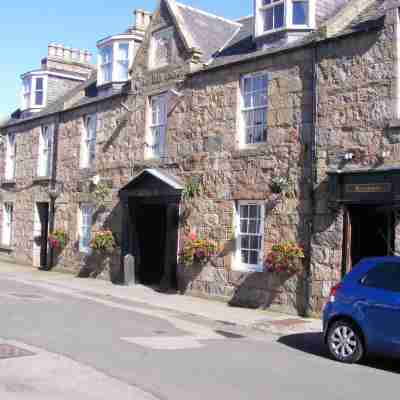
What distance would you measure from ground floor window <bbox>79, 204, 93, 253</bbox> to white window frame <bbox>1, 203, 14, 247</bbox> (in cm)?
603

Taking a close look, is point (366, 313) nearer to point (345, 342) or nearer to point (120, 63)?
point (345, 342)

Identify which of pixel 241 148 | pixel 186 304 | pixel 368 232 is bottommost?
pixel 186 304

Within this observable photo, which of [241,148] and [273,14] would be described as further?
[273,14]

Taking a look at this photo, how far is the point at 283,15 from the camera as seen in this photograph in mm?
15133

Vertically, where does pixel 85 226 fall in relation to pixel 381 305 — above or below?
above

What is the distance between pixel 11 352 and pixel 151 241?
1088 cm

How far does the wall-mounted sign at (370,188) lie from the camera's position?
11.8 metres

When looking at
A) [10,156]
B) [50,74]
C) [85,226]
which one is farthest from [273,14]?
[10,156]

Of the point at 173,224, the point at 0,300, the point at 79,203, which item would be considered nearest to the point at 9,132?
the point at 79,203

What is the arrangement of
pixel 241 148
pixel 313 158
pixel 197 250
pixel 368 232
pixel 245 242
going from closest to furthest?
pixel 368 232 < pixel 313 158 < pixel 245 242 < pixel 241 148 < pixel 197 250

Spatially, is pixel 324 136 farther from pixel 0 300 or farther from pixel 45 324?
pixel 0 300

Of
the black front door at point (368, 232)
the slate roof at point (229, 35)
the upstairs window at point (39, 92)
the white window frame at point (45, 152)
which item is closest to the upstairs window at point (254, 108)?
the slate roof at point (229, 35)

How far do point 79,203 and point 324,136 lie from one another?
1095 centimetres

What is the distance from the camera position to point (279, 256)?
43.8ft
